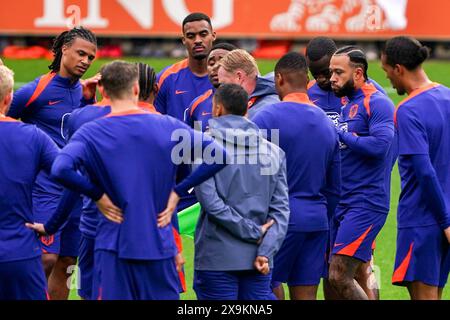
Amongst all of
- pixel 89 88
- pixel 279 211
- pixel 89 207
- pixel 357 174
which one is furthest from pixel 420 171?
pixel 89 88

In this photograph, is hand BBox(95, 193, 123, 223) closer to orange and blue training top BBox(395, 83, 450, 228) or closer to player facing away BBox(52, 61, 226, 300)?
player facing away BBox(52, 61, 226, 300)

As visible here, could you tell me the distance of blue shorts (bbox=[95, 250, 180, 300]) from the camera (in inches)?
217

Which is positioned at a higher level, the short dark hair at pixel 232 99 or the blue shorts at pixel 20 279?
the short dark hair at pixel 232 99

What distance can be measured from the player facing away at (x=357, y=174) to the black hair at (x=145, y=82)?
1.50m

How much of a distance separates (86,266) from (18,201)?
0.87 meters

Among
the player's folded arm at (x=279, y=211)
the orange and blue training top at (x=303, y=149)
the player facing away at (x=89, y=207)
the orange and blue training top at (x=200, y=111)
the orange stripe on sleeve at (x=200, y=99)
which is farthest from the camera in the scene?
the orange stripe on sleeve at (x=200, y=99)

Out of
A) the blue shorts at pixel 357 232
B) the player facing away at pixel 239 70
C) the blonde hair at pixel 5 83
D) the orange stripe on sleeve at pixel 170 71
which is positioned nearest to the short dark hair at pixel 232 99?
the player facing away at pixel 239 70

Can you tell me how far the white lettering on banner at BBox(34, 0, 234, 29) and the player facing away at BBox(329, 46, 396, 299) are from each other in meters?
16.0

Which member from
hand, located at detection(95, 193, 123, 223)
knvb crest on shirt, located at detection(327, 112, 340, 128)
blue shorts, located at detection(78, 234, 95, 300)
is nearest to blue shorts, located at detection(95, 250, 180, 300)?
hand, located at detection(95, 193, 123, 223)

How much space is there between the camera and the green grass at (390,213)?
8.81 metres

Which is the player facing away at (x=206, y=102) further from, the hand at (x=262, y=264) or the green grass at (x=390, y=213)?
the hand at (x=262, y=264)

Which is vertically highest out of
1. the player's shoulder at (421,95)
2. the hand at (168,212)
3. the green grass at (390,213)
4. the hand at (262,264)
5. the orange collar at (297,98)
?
the player's shoulder at (421,95)

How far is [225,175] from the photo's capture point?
5.94 metres

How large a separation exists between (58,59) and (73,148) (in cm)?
259
